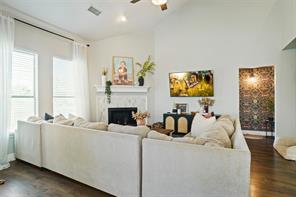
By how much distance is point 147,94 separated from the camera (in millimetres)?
6176

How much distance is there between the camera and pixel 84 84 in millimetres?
5516

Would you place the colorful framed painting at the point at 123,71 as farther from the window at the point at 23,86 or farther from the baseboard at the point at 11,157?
the baseboard at the point at 11,157

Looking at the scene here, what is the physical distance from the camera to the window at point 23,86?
3.86m

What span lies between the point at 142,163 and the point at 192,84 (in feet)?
13.6

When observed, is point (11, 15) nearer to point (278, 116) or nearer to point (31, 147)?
point (31, 147)

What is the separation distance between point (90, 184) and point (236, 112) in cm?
→ 442

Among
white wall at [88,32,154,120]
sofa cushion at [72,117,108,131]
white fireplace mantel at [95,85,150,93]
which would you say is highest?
white wall at [88,32,154,120]

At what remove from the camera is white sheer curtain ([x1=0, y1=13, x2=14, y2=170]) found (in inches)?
132

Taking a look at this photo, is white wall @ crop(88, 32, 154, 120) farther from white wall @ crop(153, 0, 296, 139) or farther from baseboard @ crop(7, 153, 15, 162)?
baseboard @ crop(7, 153, 15, 162)

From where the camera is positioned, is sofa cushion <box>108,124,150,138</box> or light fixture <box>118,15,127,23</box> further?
light fixture <box>118,15,127,23</box>

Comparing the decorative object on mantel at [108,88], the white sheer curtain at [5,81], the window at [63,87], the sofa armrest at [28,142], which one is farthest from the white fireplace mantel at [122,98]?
the white sheer curtain at [5,81]

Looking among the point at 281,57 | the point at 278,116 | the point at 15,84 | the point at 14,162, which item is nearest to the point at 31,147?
the point at 14,162

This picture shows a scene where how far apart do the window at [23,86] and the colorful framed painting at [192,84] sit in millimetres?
3892

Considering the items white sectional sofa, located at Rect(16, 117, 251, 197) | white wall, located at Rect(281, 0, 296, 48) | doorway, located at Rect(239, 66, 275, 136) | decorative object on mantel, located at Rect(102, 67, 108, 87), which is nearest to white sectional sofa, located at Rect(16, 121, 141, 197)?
white sectional sofa, located at Rect(16, 117, 251, 197)
